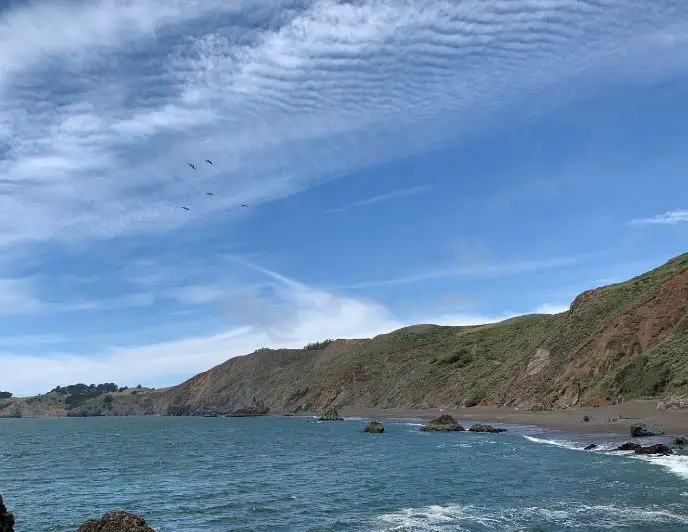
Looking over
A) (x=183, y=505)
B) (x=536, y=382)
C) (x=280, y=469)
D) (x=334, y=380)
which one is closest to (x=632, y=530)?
(x=183, y=505)

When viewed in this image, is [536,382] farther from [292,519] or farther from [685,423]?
[292,519]

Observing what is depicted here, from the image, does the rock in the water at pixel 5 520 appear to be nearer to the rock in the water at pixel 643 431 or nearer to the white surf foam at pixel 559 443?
the white surf foam at pixel 559 443

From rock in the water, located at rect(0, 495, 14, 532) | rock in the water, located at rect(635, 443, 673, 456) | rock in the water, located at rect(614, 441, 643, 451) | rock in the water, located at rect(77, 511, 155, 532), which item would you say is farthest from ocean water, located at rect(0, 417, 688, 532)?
rock in the water, located at rect(0, 495, 14, 532)

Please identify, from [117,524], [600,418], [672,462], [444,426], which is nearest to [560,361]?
[444,426]

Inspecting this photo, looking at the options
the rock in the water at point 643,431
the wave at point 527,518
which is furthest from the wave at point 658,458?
the wave at point 527,518

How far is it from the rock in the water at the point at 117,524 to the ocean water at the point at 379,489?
9.10m

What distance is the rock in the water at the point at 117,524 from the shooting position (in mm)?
17984

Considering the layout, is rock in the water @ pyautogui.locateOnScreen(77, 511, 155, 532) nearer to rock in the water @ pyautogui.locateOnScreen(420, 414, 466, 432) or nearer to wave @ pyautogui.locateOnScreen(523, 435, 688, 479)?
wave @ pyautogui.locateOnScreen(523, 435, 688, 479)

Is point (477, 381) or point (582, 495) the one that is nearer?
point (582, 495)

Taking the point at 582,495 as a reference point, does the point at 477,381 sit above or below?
above

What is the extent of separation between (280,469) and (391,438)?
91.4ft

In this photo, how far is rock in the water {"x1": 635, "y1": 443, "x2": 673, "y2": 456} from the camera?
39438 millimetres

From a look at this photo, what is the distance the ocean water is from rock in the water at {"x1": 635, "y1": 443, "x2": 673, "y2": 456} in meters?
1.83

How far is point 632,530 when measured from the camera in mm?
22375
